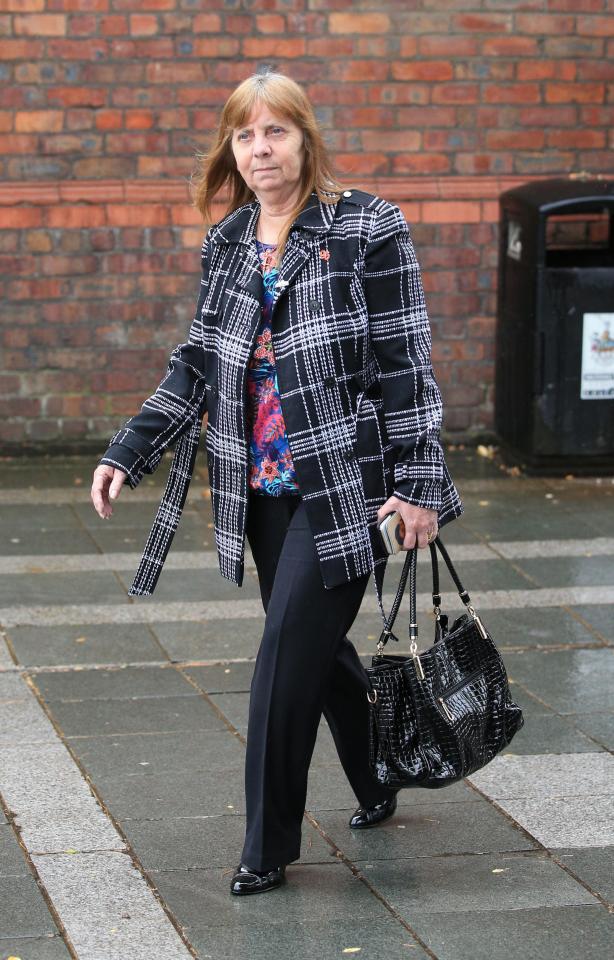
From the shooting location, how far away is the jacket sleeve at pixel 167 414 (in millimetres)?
3971

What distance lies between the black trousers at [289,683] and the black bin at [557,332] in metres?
5.02

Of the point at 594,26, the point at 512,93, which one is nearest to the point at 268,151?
the point at 512,93

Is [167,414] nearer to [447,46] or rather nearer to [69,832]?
[69,832]

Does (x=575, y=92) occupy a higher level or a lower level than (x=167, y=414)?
higher

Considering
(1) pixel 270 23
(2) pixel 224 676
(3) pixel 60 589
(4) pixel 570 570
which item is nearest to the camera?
(2) pixel 224 676

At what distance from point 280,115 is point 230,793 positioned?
74.8 inches

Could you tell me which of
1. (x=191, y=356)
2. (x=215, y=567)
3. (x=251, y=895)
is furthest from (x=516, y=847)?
(x=215, y=567)

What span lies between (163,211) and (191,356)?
541cm

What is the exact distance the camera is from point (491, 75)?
9.44 m

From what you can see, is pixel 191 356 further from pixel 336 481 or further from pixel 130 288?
pixel 130 288

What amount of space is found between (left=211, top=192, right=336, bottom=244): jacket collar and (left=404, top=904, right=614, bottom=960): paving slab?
164 centimetres

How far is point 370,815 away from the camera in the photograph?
4.27 meters

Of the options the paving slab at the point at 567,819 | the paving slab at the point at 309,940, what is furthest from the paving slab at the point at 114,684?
the paving slab at the point at 309,940

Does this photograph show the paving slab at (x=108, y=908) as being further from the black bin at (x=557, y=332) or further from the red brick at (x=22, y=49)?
the red brick at (x=22, y=49)
